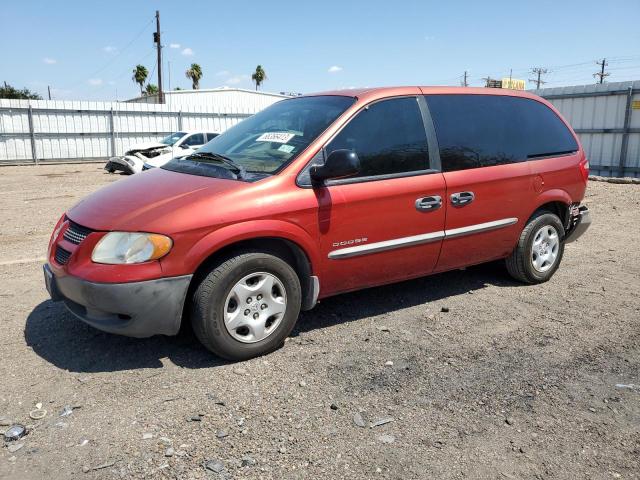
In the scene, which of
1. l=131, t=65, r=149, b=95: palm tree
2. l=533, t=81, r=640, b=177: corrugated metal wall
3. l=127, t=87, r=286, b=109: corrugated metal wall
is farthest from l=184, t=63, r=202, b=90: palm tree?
l=533, t=81, r=640, b=177: corrugated metal wall

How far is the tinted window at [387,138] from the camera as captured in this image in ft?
13.2

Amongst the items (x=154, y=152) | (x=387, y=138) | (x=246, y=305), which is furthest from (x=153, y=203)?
(x=154, y=152)

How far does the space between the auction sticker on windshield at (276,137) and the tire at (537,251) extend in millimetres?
2504

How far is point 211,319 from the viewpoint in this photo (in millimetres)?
3410

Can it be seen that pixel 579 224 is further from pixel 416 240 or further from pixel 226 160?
pixel 226 160

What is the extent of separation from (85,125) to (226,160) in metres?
24.5

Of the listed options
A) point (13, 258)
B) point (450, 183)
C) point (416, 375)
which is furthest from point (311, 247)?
point (13, 258)

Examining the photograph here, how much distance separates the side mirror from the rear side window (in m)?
1.08

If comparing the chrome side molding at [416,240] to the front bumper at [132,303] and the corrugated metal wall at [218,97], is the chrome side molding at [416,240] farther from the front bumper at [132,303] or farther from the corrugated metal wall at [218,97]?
the corrugated metal wall at [218,97]

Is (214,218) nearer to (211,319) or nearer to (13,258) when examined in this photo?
(211,319)

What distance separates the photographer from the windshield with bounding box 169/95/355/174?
3918 mm

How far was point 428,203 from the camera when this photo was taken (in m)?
4.26

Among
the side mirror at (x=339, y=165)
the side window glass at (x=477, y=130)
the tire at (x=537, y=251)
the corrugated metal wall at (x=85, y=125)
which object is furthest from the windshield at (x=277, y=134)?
the corrugated metal wall at (x=85, y=125)

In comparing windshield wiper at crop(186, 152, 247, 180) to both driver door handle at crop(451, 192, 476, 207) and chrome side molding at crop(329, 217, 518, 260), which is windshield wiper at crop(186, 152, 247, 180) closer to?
chrome side molding at crop(329, 217, 518, 260)
